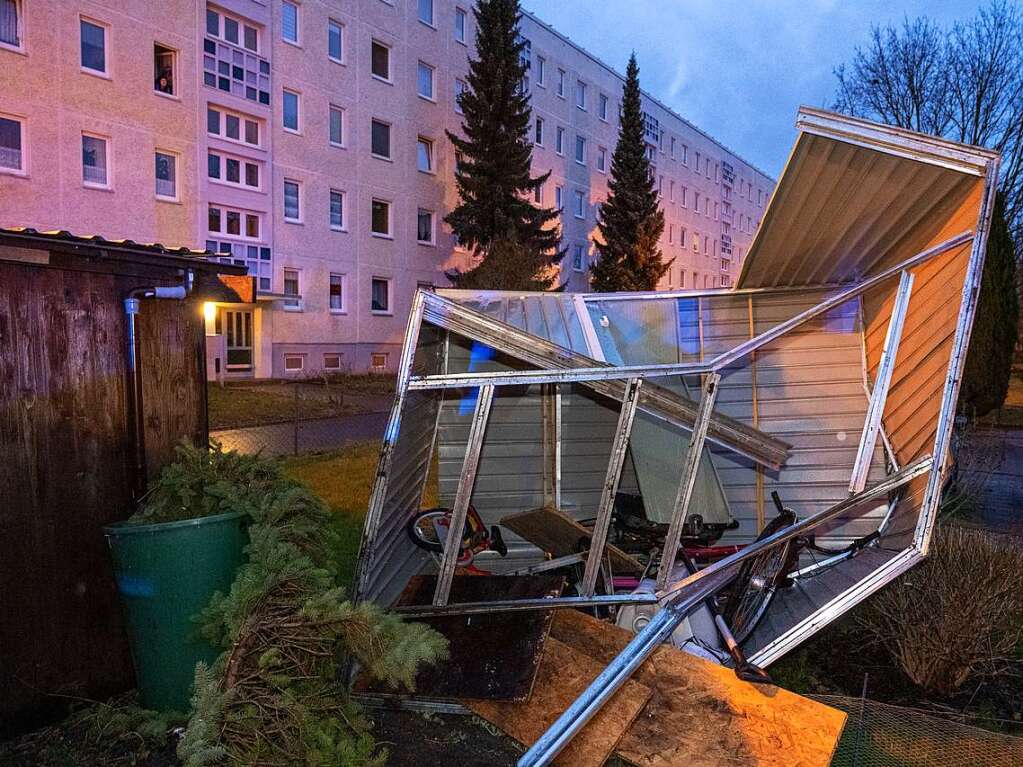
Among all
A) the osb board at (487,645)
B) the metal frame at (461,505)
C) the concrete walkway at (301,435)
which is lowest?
the concrete walkway at (301,435)

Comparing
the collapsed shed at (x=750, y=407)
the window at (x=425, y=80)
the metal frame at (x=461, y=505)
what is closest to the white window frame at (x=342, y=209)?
the window at (x=425, y=80)

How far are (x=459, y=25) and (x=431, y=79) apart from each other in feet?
9.86

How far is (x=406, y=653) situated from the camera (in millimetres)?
3051

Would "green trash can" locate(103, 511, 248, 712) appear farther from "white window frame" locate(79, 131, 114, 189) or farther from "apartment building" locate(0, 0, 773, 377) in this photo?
"white window frame" locate(79, 131, 114, 189)

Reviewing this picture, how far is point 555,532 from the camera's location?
5.43 m

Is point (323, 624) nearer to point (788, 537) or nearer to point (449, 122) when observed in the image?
point (788, 537)

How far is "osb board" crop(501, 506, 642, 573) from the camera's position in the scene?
16.8 feet

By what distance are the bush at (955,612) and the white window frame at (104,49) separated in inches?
820

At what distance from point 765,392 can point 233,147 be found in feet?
63.9

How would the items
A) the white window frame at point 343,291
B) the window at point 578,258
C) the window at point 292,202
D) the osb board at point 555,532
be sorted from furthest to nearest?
1. the window at point 578,258
2. the white window frame at point 343,291
3. the window at point 292,202
4. the osb board at point 555,532

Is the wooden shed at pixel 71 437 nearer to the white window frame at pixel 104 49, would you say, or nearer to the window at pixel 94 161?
the window at pixel 94 161

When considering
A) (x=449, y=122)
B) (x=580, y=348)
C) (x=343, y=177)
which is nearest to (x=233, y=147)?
(x=343, y=177)

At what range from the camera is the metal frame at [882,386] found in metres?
5.56

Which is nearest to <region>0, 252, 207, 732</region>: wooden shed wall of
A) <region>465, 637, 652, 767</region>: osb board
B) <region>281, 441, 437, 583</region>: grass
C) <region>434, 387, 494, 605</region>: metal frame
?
<region>434, 387, 494, 605</region>: metal frame
